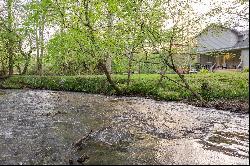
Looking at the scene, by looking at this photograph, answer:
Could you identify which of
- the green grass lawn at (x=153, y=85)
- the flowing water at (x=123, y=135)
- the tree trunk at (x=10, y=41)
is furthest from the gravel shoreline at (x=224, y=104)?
the tree trunk at (x=10, y=41)

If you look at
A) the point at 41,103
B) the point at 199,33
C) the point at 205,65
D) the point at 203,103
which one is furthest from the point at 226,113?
the point at 205,65

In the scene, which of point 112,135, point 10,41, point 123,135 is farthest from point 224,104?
point 10,41

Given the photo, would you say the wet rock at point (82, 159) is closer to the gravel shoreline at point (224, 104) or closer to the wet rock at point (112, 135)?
the wet rock at point (112, 135)

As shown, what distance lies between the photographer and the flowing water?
27.9 feet

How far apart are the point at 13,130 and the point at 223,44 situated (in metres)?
34.8

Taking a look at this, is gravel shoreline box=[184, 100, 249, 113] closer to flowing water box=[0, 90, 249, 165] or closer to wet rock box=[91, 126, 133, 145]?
flowing water box=[0, 90, 249, 165]

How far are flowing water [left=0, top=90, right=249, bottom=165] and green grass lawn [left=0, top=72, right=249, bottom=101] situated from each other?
2.78 meters

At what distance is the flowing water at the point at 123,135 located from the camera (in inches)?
334

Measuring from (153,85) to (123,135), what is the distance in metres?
12.6

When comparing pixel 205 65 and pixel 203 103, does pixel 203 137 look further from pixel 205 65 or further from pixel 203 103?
pixel 205 65

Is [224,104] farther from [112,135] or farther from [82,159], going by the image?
[82,159]

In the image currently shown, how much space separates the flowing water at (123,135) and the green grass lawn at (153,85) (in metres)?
2.78

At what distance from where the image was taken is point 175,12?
17.4 meters

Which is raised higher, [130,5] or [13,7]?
[13,7]
